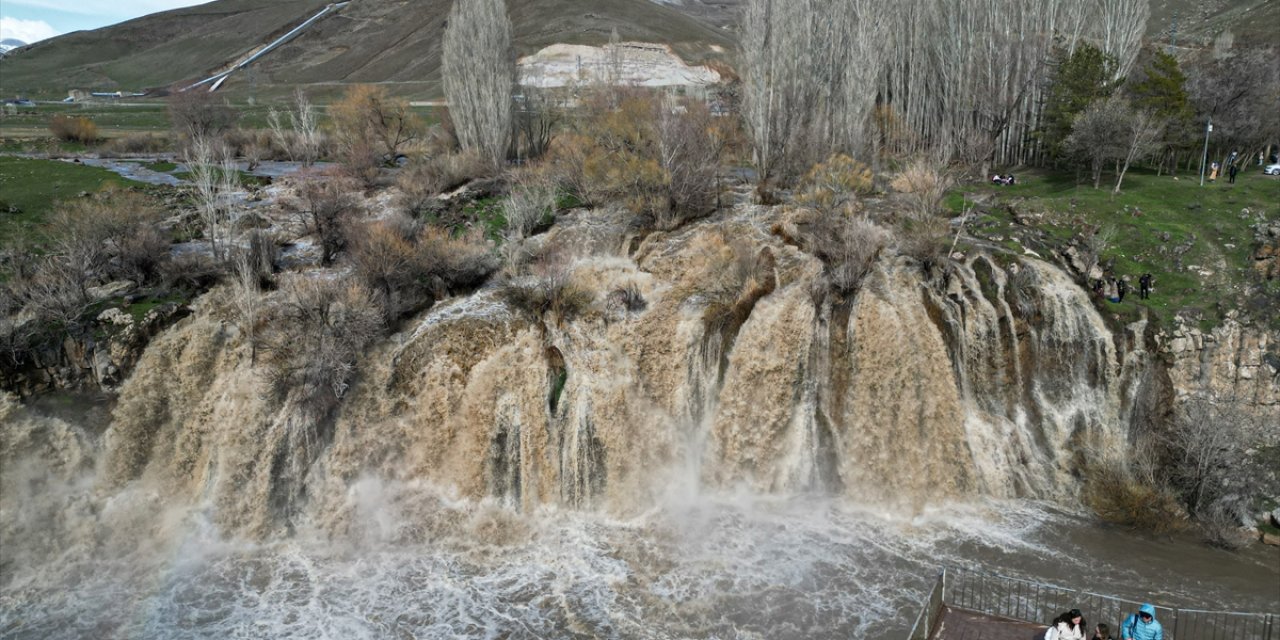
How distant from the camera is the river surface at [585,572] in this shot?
14.8 meters

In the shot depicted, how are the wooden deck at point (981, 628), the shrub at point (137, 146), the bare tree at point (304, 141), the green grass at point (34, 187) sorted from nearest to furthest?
the wooden deck at point (981, 628) → the green grass at point (34, 187) → the bare tree at point (304, 141) → the shrub at point (137, 146)

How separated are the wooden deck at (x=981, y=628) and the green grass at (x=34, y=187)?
26.6 m

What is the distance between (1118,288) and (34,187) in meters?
40.8

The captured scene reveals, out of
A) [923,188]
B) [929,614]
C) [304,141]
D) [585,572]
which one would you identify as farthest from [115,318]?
[923,188]

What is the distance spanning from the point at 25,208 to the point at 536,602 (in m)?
26.5

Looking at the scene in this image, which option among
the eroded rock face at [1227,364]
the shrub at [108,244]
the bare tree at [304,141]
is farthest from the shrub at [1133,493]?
the bare tree at [304,141]

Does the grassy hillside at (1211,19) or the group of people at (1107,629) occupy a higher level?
the grassy hillside at (1211,19)

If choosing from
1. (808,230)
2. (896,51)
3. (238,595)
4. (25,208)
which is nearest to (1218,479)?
(808,230)

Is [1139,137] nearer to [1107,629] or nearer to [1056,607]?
[1056,607]

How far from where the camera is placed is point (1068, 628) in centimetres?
1104

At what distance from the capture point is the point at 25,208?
2791 cm

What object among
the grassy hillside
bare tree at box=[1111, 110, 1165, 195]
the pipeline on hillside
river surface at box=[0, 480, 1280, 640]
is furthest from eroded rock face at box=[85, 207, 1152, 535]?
the pipeline on hillside

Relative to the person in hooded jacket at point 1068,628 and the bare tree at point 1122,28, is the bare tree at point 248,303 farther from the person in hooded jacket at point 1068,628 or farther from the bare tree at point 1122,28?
the bare tree at point 1122,28

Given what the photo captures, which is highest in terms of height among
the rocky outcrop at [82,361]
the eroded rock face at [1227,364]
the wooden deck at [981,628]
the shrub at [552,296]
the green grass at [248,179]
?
the green grass at [248,179]
